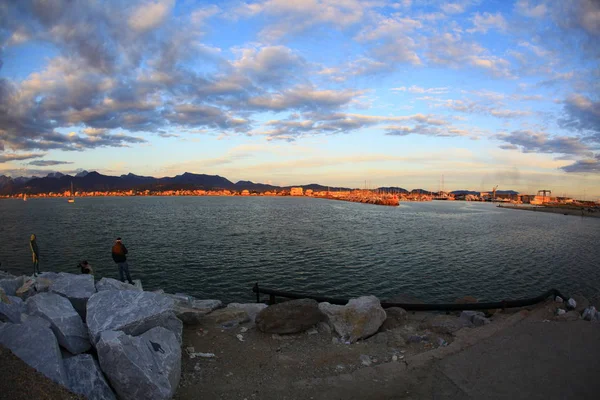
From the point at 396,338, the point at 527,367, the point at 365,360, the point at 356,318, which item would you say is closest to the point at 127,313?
the point at 365,360

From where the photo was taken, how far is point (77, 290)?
9.49 meters

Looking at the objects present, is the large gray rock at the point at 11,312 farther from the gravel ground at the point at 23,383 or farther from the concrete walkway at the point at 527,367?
the concrete walkway at the point at 527,367

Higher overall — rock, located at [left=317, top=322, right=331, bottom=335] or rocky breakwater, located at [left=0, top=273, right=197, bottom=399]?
rocky breakwater, located at [left=0, top=273, right=197, bottom=399]

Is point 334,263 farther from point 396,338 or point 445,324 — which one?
point 396,338

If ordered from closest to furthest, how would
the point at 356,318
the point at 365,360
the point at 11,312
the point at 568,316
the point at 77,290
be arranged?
the point at 11,312, the point at 365,360, the point at 77,290, the point at 356,318, the point at 568,316

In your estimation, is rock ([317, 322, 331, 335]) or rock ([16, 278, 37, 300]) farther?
rock ([16, 278, 37, 300])

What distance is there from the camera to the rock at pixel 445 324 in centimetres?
1045

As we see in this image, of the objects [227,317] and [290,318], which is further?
[227,317]

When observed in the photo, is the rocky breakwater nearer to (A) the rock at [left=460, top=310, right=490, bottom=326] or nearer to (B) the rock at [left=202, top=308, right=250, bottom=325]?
(B) the rock at [left=202, top=308, right=250, bottom=325]

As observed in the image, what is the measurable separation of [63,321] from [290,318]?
5.76m

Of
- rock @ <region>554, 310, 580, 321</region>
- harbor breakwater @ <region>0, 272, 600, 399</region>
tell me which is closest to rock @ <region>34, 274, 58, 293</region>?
harbor breakwater @ <region>0, 272, 600, 399</region>

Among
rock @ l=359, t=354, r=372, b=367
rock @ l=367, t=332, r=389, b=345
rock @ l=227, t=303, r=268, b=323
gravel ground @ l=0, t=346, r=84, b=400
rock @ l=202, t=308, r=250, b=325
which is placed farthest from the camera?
rock @ l=227, t=303, r=268, b=323

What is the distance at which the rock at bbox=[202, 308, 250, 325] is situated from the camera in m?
11.2

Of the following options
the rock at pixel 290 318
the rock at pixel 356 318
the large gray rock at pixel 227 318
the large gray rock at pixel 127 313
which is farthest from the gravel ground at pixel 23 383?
the rock at pixel 356 318
